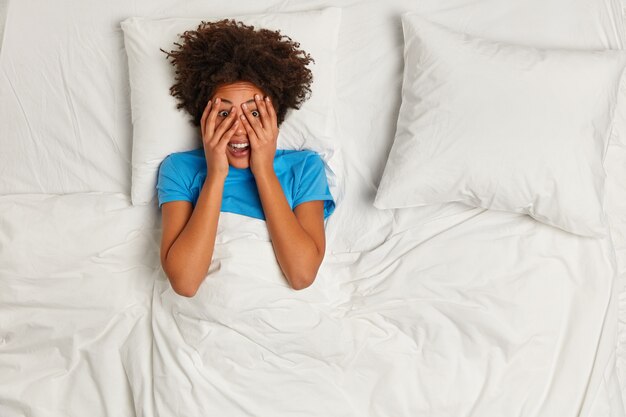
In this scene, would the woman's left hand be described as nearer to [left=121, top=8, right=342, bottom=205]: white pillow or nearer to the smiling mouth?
the smiling mouth

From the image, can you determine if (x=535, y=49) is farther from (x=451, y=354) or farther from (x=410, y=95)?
(x=451, y=354)

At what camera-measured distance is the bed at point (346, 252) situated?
1.42 m

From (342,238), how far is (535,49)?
63cm

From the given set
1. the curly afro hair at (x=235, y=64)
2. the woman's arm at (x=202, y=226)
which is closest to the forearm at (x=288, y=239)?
the woman's arm at (x=202, y=226)

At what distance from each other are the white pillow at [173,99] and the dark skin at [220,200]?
0.14 m

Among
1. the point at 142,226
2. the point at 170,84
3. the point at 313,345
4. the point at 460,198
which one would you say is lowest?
the point at 313,345

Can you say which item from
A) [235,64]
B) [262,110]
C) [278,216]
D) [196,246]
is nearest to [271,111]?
[262,110]

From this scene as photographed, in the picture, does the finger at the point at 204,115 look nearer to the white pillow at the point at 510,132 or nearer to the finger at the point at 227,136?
the finger at the point at 227,136

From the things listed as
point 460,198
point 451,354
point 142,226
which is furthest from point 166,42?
point 451,354

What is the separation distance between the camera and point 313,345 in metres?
1.43

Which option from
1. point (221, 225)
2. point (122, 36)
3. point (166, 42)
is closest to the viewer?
point (221, 225)

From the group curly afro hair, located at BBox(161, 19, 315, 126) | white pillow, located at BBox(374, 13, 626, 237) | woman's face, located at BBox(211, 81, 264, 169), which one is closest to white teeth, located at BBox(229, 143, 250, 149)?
woman's face, located at BBox(211, 81, 264, 169)

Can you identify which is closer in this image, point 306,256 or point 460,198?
point 306,256

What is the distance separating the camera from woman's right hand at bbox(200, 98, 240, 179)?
149 cm
